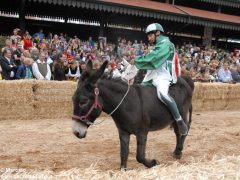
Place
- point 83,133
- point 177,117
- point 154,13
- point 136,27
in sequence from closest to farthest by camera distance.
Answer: point 83,133, point 177,117, point 154,13, point 136,27

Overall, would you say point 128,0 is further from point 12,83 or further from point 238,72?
point 12,83

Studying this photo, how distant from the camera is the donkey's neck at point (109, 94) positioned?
6258mm

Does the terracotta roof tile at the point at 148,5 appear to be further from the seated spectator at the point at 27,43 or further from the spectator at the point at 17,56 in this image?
the spectator at the point at 17,56

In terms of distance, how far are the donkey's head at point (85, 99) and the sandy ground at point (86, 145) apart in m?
0.88

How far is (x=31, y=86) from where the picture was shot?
1195cm

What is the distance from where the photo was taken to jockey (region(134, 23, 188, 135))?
274 inches

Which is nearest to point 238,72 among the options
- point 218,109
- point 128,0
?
point 218,109

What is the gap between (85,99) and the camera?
19.6 feet

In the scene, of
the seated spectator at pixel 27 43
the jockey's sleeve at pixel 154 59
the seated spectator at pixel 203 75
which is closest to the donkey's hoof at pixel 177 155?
the jockey's sleeve at pixel 154 59

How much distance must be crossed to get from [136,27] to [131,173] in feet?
75.3

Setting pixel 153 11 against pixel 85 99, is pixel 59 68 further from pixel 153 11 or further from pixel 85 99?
pixel 153 11

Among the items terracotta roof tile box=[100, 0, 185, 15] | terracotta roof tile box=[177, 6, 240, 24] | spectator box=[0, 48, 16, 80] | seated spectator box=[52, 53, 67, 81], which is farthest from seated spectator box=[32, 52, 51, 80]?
terracotta roof tile box=[177, 6, 240, 24]

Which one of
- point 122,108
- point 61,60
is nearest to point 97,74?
point 122,108

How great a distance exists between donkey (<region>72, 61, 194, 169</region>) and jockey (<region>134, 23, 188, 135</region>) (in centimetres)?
12
